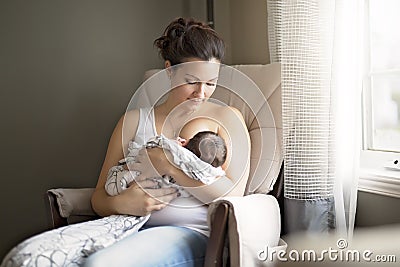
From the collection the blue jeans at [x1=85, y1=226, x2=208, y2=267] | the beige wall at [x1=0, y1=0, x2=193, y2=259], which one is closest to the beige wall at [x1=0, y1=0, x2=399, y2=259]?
the beige wall at [x1=0, y1=0, x2=193, y2=259]

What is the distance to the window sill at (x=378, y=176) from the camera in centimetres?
176

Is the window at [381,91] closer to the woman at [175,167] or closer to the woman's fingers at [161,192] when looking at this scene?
the woman at [175,167]

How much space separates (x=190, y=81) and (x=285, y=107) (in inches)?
13.1

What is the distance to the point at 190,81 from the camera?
1.74 metres

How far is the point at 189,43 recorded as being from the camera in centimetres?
175

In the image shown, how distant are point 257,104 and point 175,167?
0.46 meters

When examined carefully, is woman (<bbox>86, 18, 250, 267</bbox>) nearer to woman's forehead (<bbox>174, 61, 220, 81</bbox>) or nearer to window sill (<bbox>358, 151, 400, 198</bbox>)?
woman's forehead (<bbox>174, 61, 220, 81</bbox>)

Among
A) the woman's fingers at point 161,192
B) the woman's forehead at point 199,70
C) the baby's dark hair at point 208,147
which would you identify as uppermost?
the woman's forehead at point 199,70

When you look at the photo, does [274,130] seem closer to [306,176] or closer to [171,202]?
[306,176]

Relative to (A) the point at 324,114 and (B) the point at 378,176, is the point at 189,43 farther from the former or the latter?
(B) the point at 378,176

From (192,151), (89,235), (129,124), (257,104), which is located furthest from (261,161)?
(89,235)

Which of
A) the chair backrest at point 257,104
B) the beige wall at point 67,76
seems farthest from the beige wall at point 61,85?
the chair backrest at point 257,104

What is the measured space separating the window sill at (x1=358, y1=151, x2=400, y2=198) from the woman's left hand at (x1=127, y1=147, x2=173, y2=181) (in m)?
0.70

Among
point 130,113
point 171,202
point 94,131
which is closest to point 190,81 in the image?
point 130,113
